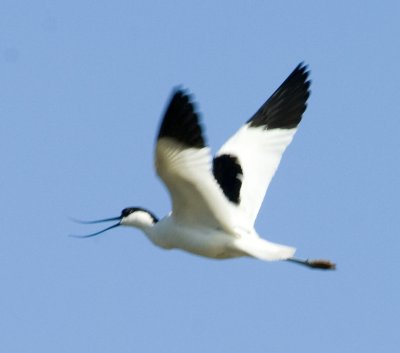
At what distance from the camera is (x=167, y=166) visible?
30.9 ft

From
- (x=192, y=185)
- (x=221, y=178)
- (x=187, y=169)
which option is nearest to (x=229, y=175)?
(x=221, y=178)

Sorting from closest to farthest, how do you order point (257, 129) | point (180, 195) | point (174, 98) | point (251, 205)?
1. point (174, 98)
2. point (180, 195)
3. point (251, 205)
4. point (257, 129)

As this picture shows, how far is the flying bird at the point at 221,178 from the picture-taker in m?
9.25

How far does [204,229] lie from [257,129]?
5.90 feet

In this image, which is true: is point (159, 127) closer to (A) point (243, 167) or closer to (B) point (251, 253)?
(B) point (251, 253)

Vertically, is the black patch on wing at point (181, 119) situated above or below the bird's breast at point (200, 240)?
above

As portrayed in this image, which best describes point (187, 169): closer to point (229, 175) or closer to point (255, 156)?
point (229, 175)

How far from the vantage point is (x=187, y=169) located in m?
9.43

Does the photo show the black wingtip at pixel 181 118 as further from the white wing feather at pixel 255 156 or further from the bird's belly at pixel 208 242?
the white wing feather at pixel 255 156

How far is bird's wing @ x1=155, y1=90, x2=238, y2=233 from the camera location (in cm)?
913

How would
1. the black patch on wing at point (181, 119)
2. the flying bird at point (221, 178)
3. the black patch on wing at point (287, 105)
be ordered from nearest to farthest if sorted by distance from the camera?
the black patch on wing at point (181, 119)
the flying bird at point (221, 178)
the black patch on wing at point (287, 105)

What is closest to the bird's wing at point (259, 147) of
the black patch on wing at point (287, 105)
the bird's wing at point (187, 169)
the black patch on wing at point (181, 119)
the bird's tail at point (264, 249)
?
the black patch on wing at point (287, 105)

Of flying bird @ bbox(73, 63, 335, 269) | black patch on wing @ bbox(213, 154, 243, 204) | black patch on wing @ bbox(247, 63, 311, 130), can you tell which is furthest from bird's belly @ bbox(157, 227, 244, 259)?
black patch on wing @ bbox(247, 63, 311, 130)

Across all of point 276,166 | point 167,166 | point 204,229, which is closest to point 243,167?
point 276,166
